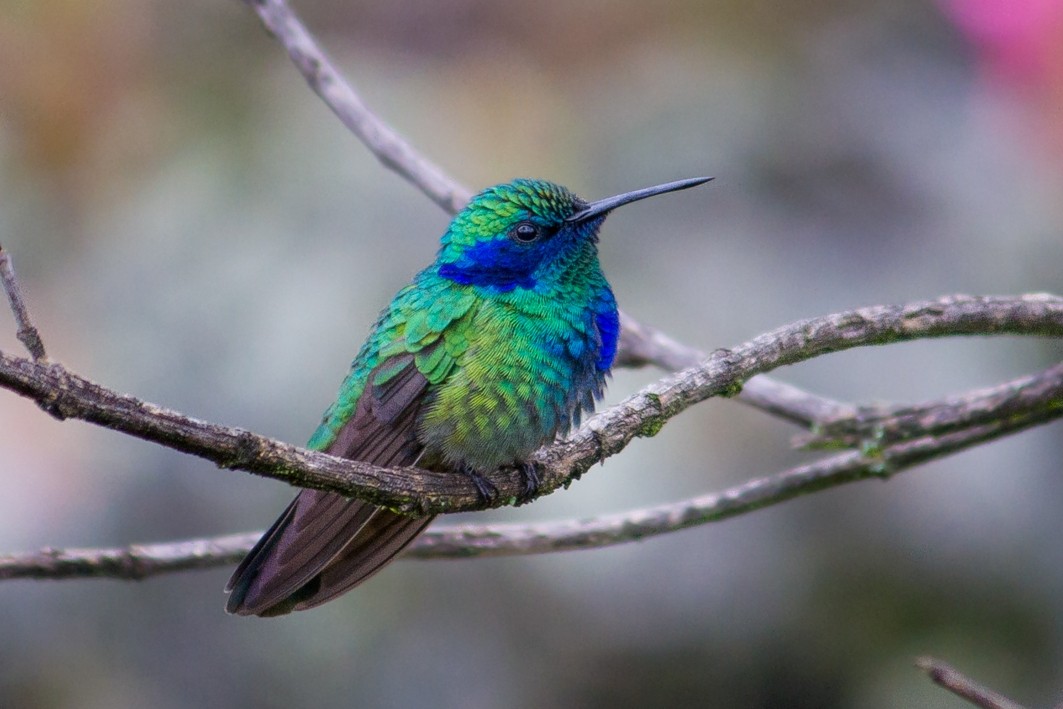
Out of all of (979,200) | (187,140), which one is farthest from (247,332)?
(979,200)

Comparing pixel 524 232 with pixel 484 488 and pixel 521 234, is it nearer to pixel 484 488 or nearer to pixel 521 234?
pixel 521 234

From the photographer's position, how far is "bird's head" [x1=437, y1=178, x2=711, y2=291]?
351cm

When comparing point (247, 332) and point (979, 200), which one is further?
point (979, 200)

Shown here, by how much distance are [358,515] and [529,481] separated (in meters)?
0.52

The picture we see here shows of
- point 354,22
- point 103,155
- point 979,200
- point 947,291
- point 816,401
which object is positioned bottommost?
point 816,401

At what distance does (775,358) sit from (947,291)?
320cm

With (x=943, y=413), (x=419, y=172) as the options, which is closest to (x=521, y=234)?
(x=419, y=172)

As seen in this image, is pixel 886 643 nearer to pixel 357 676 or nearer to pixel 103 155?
pixel 357 676

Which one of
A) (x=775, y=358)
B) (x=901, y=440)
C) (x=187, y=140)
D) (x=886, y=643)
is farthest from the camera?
(x=187, y=140)

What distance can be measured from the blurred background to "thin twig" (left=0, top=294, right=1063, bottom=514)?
190 cm

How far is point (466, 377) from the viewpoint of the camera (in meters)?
3.23

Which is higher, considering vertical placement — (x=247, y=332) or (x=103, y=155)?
(x=103, y=155)

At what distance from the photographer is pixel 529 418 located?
315 centimetres

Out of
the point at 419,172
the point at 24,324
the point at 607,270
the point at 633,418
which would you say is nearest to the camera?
the point at 24,324
